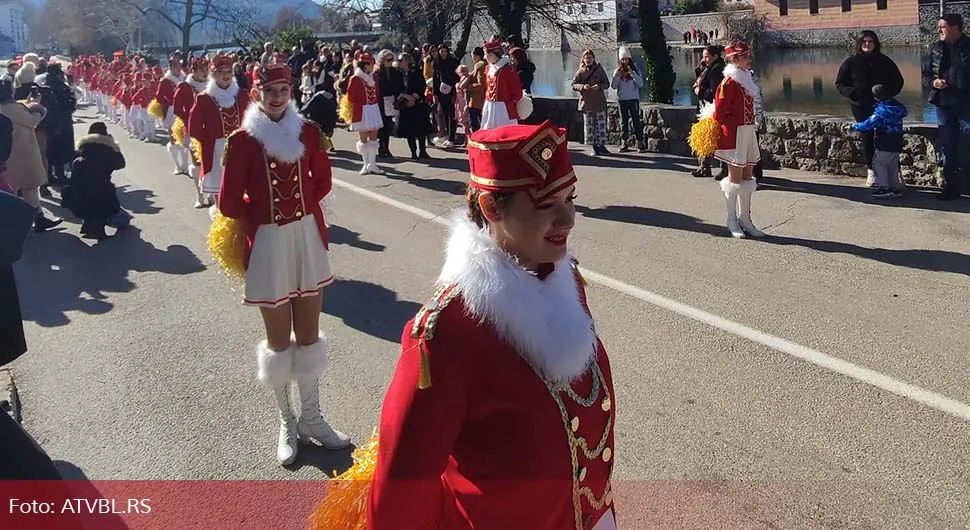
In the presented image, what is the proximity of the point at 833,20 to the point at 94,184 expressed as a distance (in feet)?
191

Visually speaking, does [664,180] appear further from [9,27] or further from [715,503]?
[9,27]

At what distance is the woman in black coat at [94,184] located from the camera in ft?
34.1

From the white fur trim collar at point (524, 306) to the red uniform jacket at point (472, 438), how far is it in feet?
0.10

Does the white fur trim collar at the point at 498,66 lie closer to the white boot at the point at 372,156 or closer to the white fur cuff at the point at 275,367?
the white boot at the point at 372,156

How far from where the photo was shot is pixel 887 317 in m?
6.06

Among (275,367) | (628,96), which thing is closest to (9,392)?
(275,367)

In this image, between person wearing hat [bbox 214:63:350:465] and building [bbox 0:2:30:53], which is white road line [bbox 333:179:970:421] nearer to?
person wearing hat [bbox 214:63:350:465]

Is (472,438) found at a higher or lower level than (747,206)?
higher

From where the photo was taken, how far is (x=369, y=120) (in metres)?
13.7

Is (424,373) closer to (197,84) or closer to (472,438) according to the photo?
(472,438)

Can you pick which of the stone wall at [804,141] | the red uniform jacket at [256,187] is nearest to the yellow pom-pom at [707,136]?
the stone wall at [804,141]

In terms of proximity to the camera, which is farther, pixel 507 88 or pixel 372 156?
pixel 372 156

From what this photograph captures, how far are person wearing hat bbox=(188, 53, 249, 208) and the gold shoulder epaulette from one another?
739cm

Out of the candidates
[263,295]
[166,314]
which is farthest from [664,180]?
[263,295]
